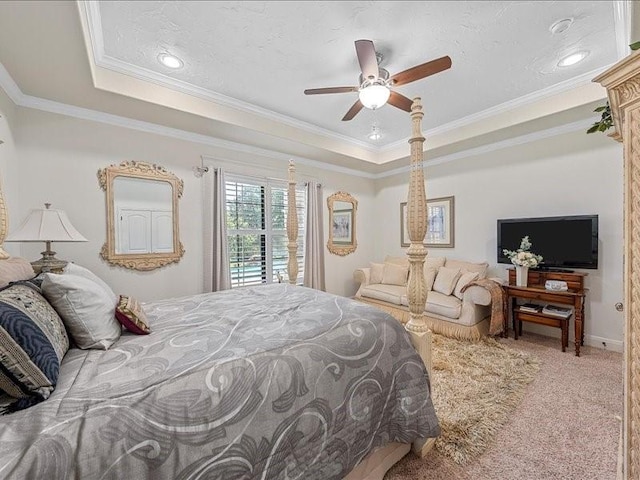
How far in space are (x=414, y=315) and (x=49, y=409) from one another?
159 cm

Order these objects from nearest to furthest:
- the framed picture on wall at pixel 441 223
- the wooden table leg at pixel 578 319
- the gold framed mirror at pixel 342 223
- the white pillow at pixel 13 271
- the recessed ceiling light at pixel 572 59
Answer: the white pillow at pixel 13 271 < the recessed ceiling light at pixel 572 59 < the wooden table leg at pixel 578 319 < the framed picture on wall at pixel 441 223 < the gold framed mirror at pixel 342 223

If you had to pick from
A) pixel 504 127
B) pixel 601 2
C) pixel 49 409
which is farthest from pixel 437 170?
pixel 49 409

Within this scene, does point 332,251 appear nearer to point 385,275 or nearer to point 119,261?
point 385,275

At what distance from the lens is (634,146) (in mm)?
760

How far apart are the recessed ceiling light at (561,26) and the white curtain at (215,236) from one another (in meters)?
3.36

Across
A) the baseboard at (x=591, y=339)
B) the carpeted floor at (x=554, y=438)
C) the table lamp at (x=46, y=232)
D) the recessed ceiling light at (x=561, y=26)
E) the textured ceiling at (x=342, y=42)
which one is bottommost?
the carpeted floor at (x=554, y=438)

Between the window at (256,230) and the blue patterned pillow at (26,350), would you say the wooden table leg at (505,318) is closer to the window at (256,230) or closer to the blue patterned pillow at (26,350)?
the window at (256,230)

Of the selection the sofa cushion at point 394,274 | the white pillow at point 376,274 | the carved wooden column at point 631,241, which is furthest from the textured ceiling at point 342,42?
the white pillow at point 376,274

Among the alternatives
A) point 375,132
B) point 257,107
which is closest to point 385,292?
point 375,132

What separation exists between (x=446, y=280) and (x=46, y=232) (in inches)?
161

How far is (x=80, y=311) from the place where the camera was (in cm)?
117

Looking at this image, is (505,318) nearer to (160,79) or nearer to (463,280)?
(463,280)

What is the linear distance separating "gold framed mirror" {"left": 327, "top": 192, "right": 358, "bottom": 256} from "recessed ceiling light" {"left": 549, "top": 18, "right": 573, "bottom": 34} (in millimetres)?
3198

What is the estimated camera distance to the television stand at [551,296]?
2764mm
